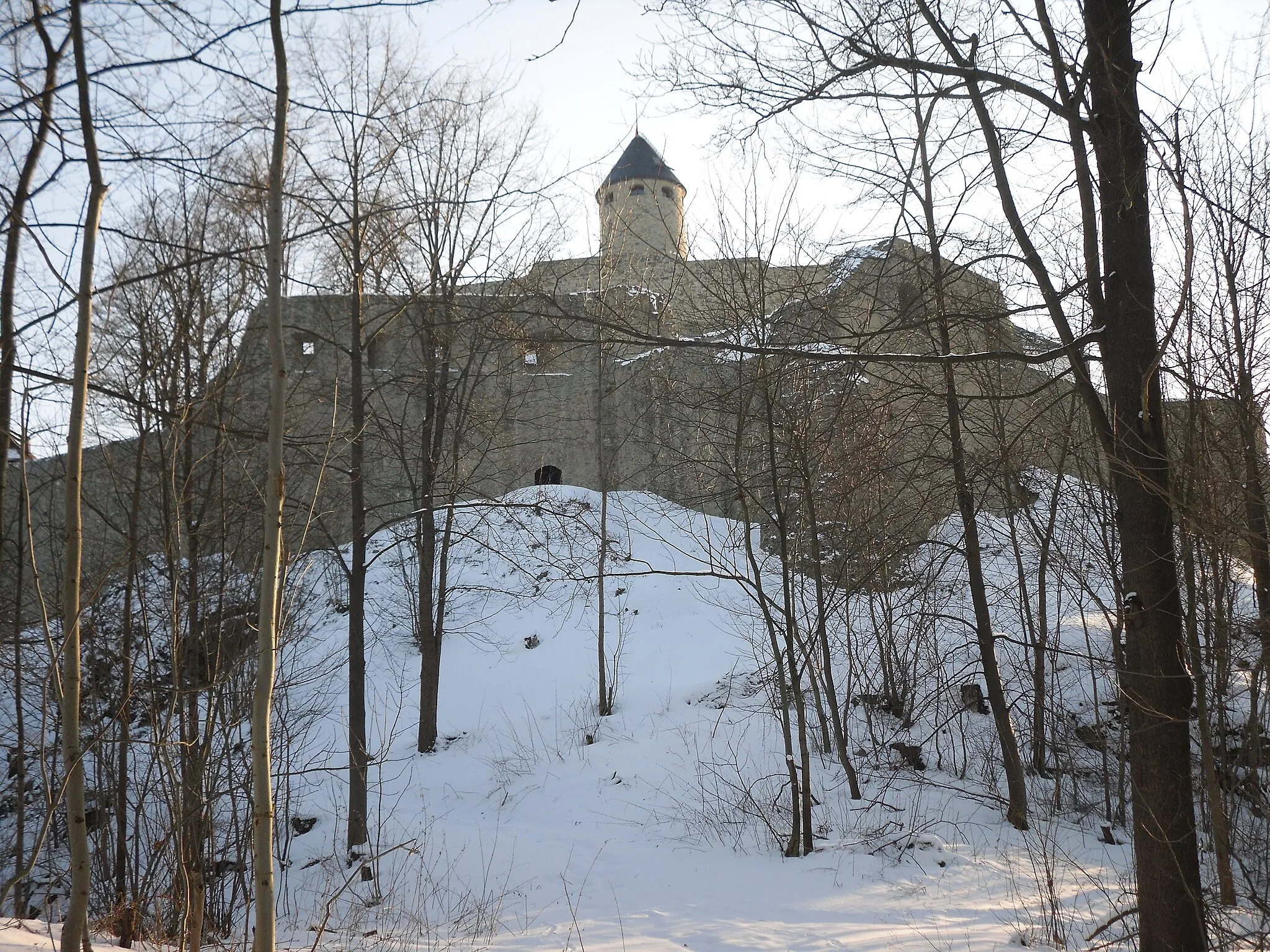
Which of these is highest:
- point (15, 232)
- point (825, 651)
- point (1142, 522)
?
point (15, 232)

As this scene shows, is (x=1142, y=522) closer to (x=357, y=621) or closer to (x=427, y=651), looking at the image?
(x=357, y=621)

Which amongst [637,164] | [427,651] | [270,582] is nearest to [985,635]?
[270,582]

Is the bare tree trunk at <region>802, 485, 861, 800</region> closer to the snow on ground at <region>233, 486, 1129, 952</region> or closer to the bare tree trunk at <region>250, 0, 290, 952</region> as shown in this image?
the snow on ground at <region>233, 486, 1129, 952</region>

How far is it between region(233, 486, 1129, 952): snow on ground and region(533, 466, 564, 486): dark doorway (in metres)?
7.73

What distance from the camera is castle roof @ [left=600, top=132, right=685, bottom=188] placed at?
2850cm

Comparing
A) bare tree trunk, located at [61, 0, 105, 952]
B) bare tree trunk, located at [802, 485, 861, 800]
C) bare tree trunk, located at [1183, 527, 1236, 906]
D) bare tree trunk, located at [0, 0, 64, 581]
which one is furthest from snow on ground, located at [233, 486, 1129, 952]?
bare tree trunk, located at [0, 0, 64, 581]

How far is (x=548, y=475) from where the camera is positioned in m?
23.2

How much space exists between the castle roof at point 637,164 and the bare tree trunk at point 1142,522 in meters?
25.9

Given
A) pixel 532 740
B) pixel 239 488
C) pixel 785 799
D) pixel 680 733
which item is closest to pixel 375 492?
pixel 239 488

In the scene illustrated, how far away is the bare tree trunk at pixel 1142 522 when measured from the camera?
328cm

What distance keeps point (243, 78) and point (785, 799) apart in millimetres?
6878

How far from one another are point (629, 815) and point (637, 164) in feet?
81.1

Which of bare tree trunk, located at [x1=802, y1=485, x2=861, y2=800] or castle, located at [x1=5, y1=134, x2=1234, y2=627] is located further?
bare tree trunk, located at [x1=802, y1=485, x2=861, y2=800]

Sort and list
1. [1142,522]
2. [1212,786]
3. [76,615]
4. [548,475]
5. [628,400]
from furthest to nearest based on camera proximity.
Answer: [548,475], [628,400], [1212,786], [1142,522], [76,615]
